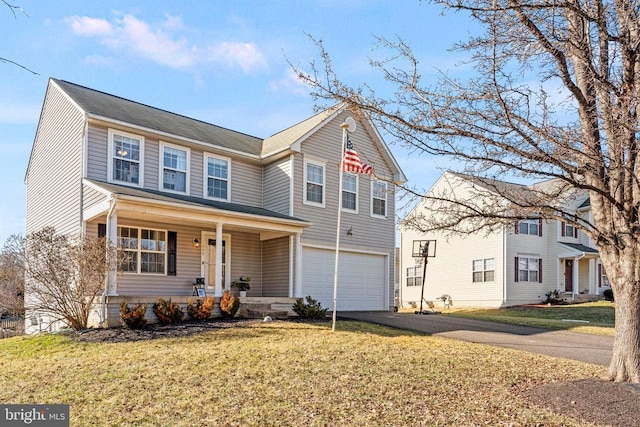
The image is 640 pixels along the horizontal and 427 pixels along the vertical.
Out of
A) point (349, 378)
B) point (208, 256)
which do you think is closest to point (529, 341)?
Result: point (349, 378)

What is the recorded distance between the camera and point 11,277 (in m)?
12.4

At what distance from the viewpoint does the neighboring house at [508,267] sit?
2509cm

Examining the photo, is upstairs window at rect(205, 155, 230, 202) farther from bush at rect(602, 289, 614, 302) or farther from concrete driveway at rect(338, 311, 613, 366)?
bush at rect(602, 289, 614, 302)

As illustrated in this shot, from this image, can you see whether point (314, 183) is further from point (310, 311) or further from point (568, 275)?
point (568, 275)

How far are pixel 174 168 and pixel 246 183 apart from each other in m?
2.74

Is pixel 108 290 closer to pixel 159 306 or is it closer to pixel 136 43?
pixel 159 306

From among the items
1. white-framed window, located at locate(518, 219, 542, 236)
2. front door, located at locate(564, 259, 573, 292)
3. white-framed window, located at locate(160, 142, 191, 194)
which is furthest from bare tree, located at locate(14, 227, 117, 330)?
front door, located at locate(564, 259, 573, 292)

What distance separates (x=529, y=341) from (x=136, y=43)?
9929mm

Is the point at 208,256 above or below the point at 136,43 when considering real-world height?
below

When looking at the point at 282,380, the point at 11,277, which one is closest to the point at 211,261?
the point at 11,277

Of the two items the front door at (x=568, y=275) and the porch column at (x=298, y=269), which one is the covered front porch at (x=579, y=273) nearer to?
the front door at (x=568, y=275)

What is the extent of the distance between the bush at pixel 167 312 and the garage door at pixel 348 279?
16.4ft

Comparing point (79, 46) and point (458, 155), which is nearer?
point (79, 46)

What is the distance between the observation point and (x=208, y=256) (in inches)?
610
